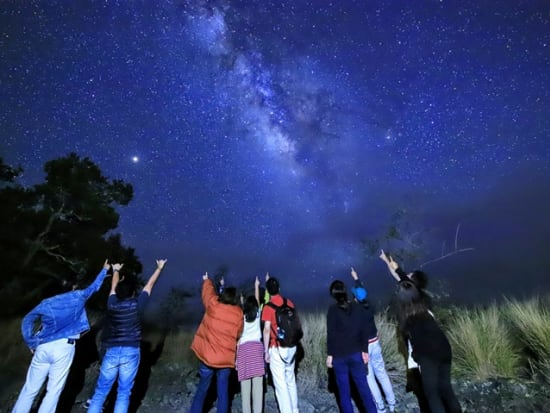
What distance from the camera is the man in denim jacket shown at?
4.84 metres

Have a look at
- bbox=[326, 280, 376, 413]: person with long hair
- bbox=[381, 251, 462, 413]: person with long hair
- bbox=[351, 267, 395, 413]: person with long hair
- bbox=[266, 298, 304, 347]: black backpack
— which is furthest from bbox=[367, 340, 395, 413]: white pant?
bbox=[381, 251, 462, 413]: person with long hair

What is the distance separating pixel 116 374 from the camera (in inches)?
201

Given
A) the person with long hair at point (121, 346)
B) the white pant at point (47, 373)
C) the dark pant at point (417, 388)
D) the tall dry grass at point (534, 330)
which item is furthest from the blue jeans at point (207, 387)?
the tall dry grass at point (534, 330)

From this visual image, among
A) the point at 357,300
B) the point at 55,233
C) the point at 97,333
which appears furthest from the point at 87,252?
the point at 357,300

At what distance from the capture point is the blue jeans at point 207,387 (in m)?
5.49

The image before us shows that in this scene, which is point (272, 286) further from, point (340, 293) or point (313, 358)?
point (313, 358)

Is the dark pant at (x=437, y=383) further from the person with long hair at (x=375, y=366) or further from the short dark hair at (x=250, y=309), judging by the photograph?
the short dark hair at (x=250, y=309)

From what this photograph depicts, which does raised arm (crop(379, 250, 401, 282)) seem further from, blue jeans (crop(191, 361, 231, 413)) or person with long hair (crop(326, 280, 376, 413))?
blue jeans (crop(191, 361, 231, 413))

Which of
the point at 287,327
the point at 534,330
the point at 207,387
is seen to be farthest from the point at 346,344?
the point at 534,330

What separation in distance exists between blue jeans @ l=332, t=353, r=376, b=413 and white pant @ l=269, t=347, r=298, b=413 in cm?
92

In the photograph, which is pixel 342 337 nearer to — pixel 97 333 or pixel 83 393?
pixel 83 393

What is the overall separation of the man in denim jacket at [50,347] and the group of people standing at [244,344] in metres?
0.01

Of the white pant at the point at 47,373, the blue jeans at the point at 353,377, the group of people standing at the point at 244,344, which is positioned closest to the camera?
the group of people standing at the point at 244,344

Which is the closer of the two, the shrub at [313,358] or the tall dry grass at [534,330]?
the tall dry grass at [534,330]
